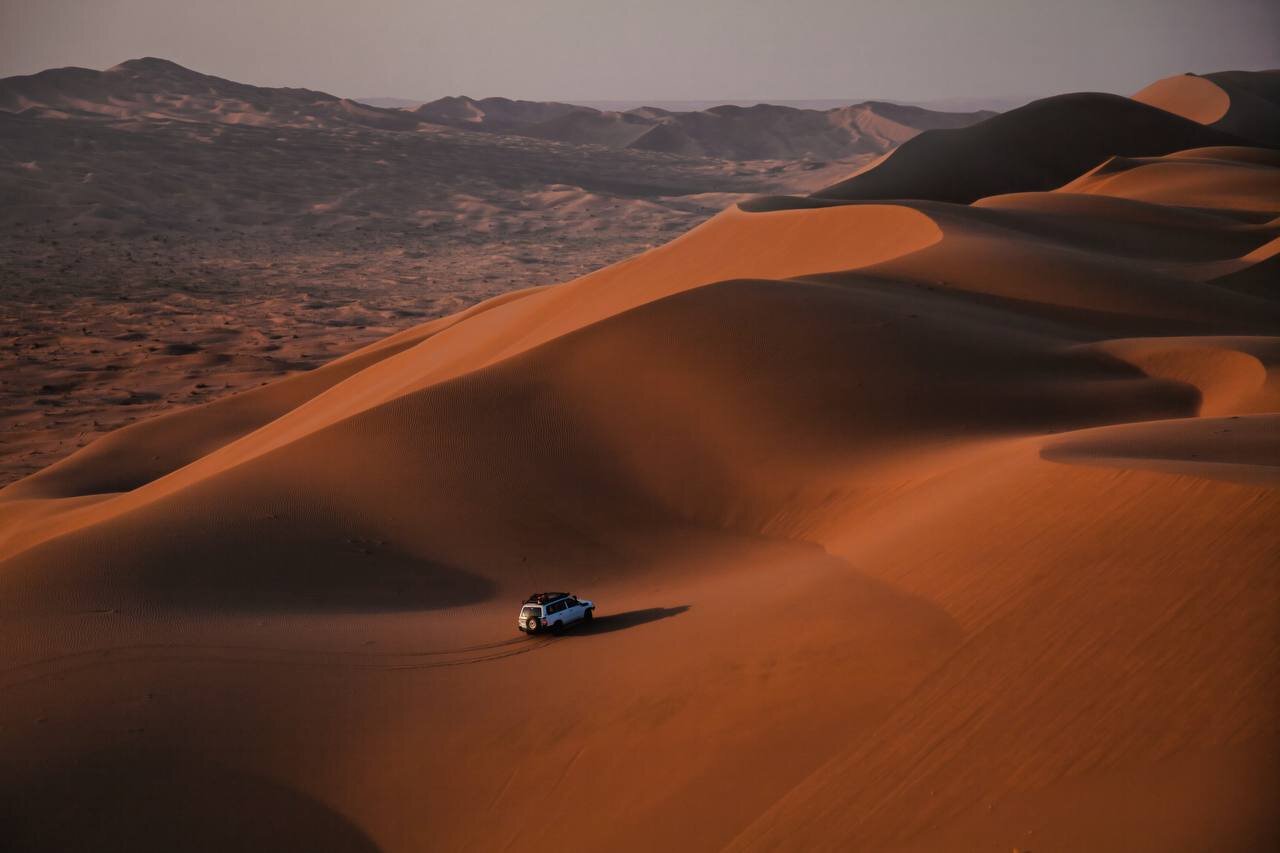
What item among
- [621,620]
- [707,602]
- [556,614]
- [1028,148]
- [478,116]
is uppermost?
[478,116]

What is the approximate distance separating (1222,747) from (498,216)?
62.4 m

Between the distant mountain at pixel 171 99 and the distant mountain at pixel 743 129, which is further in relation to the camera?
the distant mountain at pixel 743 129

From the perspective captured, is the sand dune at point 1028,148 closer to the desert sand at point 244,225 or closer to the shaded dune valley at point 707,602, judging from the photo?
the desert sand at point 244,225

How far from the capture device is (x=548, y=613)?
33.8ft

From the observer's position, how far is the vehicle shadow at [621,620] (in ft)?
34.6

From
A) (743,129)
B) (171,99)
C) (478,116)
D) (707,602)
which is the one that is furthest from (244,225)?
(478,116)

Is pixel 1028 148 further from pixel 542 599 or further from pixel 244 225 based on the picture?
pixel 542 599

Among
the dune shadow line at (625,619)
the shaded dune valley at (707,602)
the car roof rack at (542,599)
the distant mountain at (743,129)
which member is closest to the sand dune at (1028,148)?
the shaded dune valley at (707,602)

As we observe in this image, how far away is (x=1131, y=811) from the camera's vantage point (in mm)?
6258

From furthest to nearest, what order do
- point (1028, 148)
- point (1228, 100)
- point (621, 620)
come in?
point (1228, 100), point (1028, 148), point (621, 620)

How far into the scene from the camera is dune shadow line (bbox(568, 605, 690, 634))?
1058 cm

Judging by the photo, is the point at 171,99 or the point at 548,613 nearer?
the point at 548,613

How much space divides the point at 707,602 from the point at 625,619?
30.0 inches

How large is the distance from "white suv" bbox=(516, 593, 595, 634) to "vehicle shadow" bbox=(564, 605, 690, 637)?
101mm
